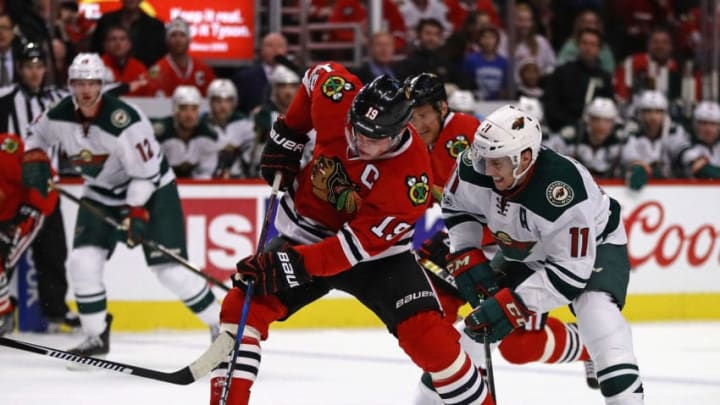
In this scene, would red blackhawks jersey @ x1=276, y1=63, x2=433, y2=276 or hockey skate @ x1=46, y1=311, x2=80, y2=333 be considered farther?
hockey skate @ x1=46, y1=311, x2=80, y2=333

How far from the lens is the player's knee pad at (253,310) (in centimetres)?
439

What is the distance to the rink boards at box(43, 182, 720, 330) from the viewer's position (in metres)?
7.67

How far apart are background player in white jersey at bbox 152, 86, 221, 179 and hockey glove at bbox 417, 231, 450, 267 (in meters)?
2.87

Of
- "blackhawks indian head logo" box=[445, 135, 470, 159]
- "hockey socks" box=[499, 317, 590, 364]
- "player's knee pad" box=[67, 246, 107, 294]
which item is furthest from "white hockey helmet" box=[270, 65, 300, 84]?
"hockey socks" box=[499, 317, 590, 364]

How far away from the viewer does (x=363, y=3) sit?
10086mm

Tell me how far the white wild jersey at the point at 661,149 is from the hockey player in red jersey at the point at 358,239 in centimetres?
489

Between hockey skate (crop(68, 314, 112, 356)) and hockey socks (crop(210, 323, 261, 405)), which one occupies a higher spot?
hockey socks (crop(210, 323, 261, 405))

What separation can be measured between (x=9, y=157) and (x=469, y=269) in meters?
3.33

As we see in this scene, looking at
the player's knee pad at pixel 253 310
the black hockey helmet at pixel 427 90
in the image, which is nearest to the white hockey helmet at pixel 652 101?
the black hockey helmet at pixel 427 90

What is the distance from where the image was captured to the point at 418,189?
425 cm

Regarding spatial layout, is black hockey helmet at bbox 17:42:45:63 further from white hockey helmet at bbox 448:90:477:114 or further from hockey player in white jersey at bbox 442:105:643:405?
hockey player in white jersey at bbox 442:105:643:405

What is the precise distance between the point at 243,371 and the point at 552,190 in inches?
43.2

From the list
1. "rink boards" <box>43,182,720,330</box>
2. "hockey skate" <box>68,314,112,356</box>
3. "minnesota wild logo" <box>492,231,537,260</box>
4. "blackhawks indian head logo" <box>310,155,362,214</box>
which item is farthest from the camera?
"rink boards" <box>43,182,720,330</box>

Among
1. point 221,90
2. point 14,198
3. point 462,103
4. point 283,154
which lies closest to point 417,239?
point 462,103
